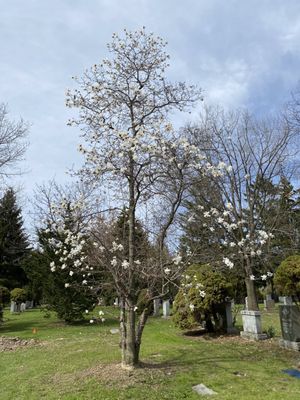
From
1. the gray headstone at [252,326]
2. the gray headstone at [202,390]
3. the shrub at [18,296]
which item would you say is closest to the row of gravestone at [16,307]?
the shrub at [18,296]

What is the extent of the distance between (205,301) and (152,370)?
17.0 ft

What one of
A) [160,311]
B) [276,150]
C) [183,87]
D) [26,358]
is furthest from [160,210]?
A: [160,311]

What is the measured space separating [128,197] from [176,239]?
6189 millimetres

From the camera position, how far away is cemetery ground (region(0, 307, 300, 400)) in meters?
5.88

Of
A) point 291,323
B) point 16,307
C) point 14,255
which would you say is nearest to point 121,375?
point 291,323

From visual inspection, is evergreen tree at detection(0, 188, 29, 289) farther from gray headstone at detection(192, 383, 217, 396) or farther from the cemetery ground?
gray headstone at detection(192, 383, 217, 396)

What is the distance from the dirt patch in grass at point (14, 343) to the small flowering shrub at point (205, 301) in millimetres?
4998

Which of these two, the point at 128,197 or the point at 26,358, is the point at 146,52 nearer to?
the point at 128,197

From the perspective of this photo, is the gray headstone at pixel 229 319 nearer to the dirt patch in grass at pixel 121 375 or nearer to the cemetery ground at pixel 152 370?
the cemetery ground at pixel 152 370

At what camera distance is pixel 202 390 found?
586cm

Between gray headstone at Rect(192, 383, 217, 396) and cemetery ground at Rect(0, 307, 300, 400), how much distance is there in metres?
0.11

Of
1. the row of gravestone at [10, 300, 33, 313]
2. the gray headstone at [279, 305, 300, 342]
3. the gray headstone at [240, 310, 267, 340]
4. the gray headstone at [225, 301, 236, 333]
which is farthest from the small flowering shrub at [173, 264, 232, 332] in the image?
the row of gravestone at [10, 300, 33, 313]

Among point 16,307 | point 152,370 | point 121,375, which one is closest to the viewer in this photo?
point 121,375

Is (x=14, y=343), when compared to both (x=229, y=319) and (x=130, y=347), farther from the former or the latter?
(x=229, y=319)
